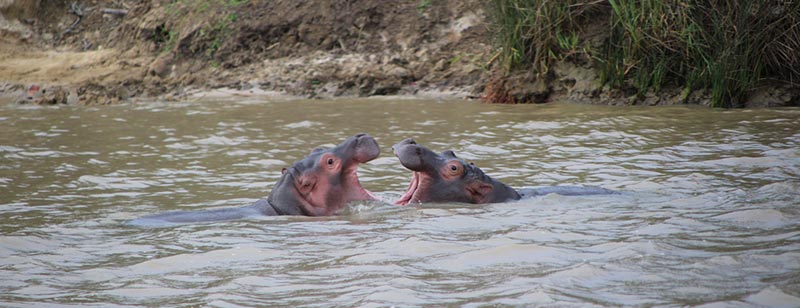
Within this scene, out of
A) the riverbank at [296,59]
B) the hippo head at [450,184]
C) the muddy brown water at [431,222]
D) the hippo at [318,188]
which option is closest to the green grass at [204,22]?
the riverbank at [296,59]

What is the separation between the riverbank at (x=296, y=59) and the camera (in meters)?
12.1

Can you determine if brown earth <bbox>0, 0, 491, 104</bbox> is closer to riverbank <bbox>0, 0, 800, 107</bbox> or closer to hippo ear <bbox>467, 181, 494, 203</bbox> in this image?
riverbank <bbox>0, 0, 800, 107</bbox>

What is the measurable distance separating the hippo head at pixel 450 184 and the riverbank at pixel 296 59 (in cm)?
559

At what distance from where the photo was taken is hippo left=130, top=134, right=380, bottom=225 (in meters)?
5.85

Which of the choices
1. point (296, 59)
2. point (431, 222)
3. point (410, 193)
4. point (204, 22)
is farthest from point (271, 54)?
point (431, 222)

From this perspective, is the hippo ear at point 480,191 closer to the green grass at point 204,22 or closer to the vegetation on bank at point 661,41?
the vegetation on bank at point 661,41

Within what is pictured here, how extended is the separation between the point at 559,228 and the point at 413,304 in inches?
62.0

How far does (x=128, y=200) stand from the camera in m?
6.76

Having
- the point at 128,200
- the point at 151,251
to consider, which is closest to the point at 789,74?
the point at 128,200

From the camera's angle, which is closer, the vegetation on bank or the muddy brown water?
the muddy brown water

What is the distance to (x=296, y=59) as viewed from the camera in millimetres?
13711

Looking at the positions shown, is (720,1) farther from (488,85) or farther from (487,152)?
(487,152)

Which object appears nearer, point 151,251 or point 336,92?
point 151,251

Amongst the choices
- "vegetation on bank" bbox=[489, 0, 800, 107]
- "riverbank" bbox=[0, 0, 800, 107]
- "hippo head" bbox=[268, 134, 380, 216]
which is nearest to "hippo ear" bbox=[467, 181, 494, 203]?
"hippo head" bbox=[268, 134, 380, 216]
